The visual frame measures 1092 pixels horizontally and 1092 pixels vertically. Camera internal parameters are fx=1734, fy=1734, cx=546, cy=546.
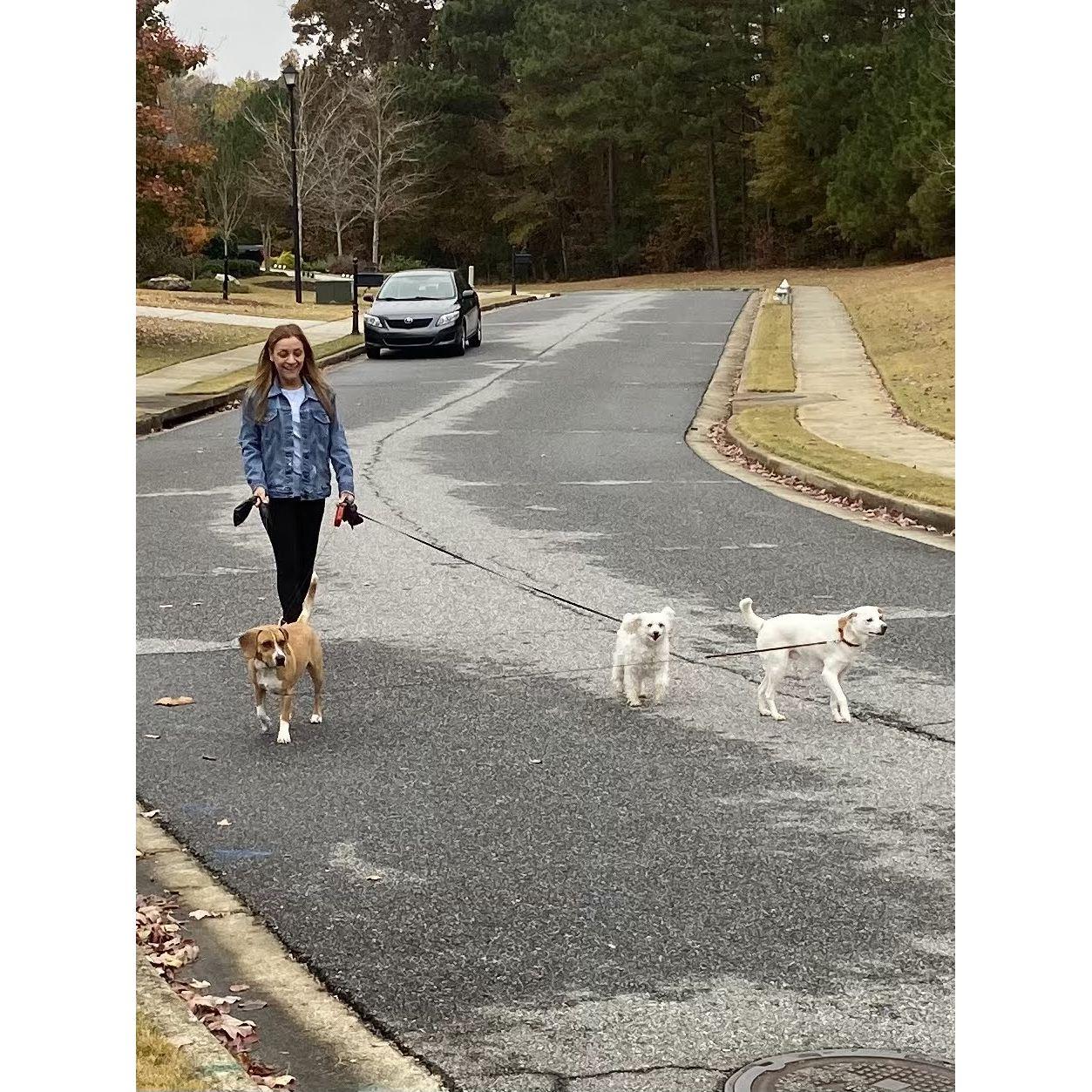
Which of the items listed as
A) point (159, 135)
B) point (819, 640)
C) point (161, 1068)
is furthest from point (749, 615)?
point (159, 135)

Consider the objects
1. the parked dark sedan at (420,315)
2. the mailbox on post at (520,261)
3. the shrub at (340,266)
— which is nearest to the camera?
the parked dark sedan at (420,315)

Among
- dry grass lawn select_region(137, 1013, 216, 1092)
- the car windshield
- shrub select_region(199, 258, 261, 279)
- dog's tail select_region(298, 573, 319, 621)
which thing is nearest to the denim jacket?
dog's tail select_region(298, 573, 319, 621)

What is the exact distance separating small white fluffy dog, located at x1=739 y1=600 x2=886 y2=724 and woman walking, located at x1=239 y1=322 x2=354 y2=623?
6.79 ft

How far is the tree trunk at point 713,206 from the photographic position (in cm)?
7981

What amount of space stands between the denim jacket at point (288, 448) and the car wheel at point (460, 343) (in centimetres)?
2357

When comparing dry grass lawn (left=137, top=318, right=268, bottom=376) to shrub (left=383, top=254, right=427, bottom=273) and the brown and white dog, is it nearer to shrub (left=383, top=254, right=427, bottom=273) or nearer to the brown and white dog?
the brown and white dog

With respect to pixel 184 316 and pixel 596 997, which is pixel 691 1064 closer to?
pixel 596 997

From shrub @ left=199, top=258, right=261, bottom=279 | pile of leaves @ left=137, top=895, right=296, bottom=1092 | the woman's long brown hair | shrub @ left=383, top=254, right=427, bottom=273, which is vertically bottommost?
pile of leaves @ left=137, top=895, right=296, bottom=1092

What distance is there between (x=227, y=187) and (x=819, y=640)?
59777 millimetres

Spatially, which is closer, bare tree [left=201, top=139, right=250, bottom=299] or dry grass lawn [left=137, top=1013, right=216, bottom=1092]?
dry grass lawn [left=137, top=1013, right=216, bottom=1092]

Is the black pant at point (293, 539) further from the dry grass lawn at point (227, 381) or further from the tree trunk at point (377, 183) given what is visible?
the tree trunk at point (377, 183)

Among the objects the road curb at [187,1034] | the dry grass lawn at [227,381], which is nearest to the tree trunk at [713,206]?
the dry grass lawn at [227,381]

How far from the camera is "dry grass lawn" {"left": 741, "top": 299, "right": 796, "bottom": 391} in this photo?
961 inches

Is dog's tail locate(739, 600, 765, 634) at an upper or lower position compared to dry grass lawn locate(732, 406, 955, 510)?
lower
